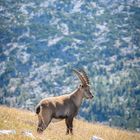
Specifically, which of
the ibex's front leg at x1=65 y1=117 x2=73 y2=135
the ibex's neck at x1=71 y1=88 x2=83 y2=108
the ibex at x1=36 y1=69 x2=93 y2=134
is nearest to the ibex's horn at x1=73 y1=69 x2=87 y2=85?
the ibex at x1=36 y1=69 x2=93 y2=134

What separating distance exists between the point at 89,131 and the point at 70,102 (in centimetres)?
358

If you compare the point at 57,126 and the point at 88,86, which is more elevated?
the point at 88,86

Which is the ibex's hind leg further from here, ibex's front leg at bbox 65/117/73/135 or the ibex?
ibex's front leg at bbox 65/117/73/135

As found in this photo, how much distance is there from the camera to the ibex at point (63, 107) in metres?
18.4

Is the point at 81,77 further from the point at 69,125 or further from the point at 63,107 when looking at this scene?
the point at 69,125

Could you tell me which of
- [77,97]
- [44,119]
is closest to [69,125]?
[44,119]

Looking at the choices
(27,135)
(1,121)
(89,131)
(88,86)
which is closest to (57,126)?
(89,131)

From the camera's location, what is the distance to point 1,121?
14680 millimetres

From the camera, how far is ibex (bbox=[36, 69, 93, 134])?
18422 millimetres

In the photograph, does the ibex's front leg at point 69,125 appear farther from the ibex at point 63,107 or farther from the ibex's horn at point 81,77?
the ibex's horn at point 81,77

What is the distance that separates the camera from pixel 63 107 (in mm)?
19906

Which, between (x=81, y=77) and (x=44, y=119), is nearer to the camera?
(x=44, y=119)

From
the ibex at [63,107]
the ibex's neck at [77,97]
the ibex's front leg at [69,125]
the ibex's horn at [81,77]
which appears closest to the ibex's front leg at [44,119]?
the ibex at [63,107]

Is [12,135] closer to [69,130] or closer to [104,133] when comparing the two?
[69,130]
